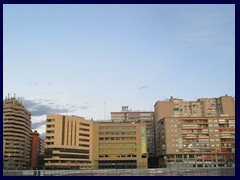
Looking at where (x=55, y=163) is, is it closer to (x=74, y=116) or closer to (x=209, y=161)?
(x=74, y=116)

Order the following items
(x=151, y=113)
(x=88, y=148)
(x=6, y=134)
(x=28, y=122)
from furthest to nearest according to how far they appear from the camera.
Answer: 1. (x=151, y=113)
2. (x=28, y=122)
3. (x=6, y=134)
4. (x=88, y=148)

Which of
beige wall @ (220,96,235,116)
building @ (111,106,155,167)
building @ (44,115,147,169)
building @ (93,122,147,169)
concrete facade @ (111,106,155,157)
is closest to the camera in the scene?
building @ (44,115,147,169)

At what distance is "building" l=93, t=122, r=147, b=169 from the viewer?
211 feet

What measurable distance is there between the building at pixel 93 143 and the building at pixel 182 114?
6006 millimetres

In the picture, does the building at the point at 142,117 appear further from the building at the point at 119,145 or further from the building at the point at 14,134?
the building at the point at 14,134

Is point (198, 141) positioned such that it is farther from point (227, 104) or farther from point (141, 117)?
point (141, 117)

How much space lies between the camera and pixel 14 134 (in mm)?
72500

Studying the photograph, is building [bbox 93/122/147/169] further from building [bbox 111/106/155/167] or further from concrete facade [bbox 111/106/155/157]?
concrete facade [bbox 111/106/155/157]

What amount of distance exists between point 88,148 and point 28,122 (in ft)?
80.3

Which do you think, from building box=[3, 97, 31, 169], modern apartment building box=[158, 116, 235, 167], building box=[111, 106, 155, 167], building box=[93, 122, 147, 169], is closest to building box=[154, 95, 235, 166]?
modern apartment building box=[158, 116, 235, 167]

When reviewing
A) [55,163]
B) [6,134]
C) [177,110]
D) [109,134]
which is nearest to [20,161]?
[6,134]

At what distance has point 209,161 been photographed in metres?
65.8

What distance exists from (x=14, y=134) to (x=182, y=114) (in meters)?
43.0

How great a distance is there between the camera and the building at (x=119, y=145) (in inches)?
2534
